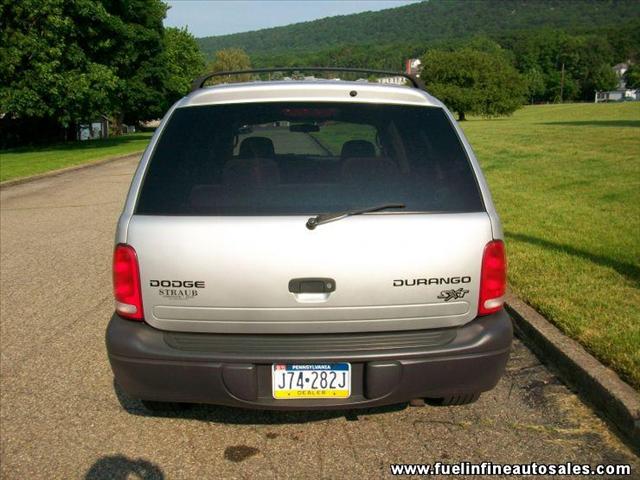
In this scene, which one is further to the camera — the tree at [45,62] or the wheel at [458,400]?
the tree at [45,62]

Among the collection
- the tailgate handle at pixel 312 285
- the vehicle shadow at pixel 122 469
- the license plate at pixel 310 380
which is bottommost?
the vehicle shadow at pixel 122 469

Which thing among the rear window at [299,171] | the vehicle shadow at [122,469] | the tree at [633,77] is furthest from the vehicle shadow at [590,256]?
the tree at [633,77]

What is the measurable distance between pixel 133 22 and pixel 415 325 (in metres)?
42.1

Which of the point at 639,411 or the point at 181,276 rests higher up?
the point at 181,276

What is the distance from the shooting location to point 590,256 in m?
6.65

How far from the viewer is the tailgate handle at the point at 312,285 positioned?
2762 millimetres

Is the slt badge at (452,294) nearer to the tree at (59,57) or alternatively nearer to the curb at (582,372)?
the curb at (582,372)

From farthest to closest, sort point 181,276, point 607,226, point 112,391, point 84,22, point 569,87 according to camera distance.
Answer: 1. point 569,87
2. point 84,22
3. point 607,226
4. point 112,391
5. point 181,276

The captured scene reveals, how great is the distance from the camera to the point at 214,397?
288 cm

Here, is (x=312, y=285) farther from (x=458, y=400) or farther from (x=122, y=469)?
(x=122, y=469)

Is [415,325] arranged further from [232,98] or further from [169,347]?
[232,98]

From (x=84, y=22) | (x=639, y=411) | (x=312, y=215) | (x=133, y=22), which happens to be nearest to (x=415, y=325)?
(x=312, y=215)

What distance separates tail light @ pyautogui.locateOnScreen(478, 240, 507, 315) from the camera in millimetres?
2907

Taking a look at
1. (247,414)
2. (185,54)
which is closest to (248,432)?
(247,414)
